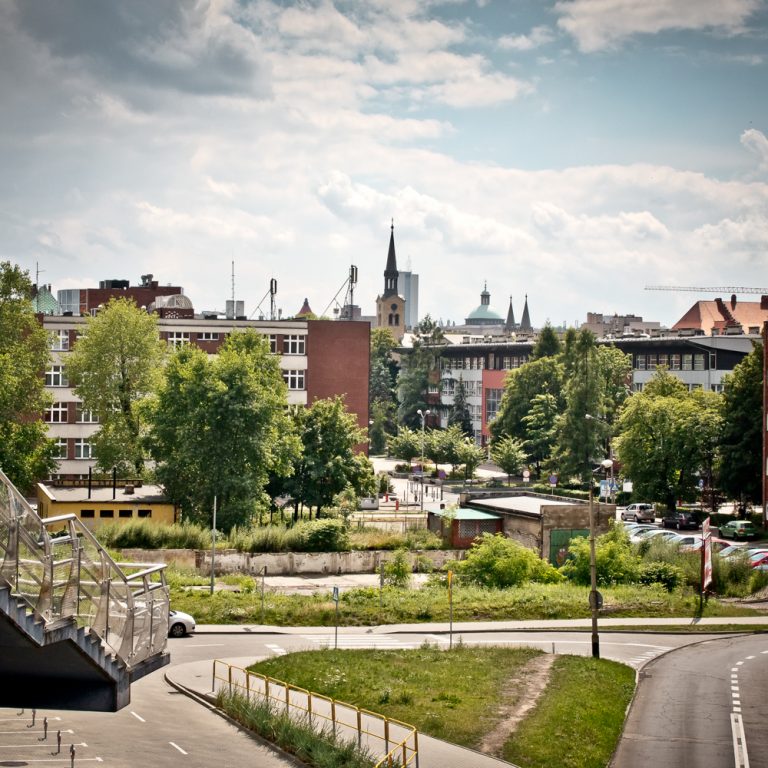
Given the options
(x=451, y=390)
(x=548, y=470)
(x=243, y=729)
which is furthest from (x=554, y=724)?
(x=451, y=390)

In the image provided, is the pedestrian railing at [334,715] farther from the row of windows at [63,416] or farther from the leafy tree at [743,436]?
the row of windows at [63,416]

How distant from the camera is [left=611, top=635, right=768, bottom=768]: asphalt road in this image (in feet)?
87.7

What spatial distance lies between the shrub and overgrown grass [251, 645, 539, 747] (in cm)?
1525

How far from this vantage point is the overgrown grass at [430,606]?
44.8 m

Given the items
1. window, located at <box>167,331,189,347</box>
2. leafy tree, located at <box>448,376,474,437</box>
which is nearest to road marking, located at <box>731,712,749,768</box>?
window, located at <box>167,331,189,347</box>

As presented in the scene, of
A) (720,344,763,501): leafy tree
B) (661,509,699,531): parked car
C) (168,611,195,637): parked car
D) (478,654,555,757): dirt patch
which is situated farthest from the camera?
(720,344,763,501): leafy tree

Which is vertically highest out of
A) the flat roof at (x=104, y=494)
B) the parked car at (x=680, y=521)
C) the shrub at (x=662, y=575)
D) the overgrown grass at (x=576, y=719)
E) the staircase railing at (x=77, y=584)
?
the staircase railing at (x=77, y=584)

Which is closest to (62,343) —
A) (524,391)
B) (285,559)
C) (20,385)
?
(20,385)

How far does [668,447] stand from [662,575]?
31249 millimetres

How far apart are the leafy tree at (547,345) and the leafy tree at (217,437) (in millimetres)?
62307

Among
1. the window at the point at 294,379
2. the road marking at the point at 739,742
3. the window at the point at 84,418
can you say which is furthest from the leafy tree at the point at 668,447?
the road marking at the point at 739,742

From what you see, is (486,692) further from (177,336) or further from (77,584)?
(177,336)

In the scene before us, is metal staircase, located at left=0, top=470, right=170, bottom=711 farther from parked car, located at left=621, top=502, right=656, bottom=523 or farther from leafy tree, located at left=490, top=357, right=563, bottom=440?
leafy tree, located at left=490, top=357, right=563, bottom=440

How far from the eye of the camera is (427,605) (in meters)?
46.8
